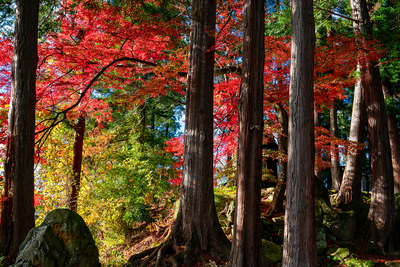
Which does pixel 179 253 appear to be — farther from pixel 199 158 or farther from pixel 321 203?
pixel 321 203

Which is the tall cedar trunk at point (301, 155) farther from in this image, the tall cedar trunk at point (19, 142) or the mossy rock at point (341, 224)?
the tall cedar trunk at point (19, 142)

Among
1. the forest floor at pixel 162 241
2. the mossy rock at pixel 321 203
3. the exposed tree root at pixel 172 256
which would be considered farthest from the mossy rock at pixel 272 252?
the mossy rock at pixel 321 203

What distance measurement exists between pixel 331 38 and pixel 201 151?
13.8 ft

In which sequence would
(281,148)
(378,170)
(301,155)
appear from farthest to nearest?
1. (281,148)
2. (378,170)
3. (301,155)

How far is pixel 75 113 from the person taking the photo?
30.8 feet

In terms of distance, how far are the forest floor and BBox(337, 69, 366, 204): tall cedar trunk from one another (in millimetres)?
1930

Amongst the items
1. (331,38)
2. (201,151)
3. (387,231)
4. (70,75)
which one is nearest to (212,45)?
(201,151)

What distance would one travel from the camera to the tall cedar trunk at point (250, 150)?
4.34 meters

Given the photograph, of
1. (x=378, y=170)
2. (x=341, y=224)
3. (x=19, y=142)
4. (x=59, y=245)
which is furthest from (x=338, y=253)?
(x=19, y=142)

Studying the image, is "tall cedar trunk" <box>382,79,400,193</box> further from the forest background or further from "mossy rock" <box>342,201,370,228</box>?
"mossy rock" <box>342,201,370,228</box>

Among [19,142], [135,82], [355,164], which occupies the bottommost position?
[355,164]

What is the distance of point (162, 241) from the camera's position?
25.7 feet

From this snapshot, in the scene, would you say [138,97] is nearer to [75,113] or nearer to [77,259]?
[75,113]

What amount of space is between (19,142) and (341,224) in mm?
8019
